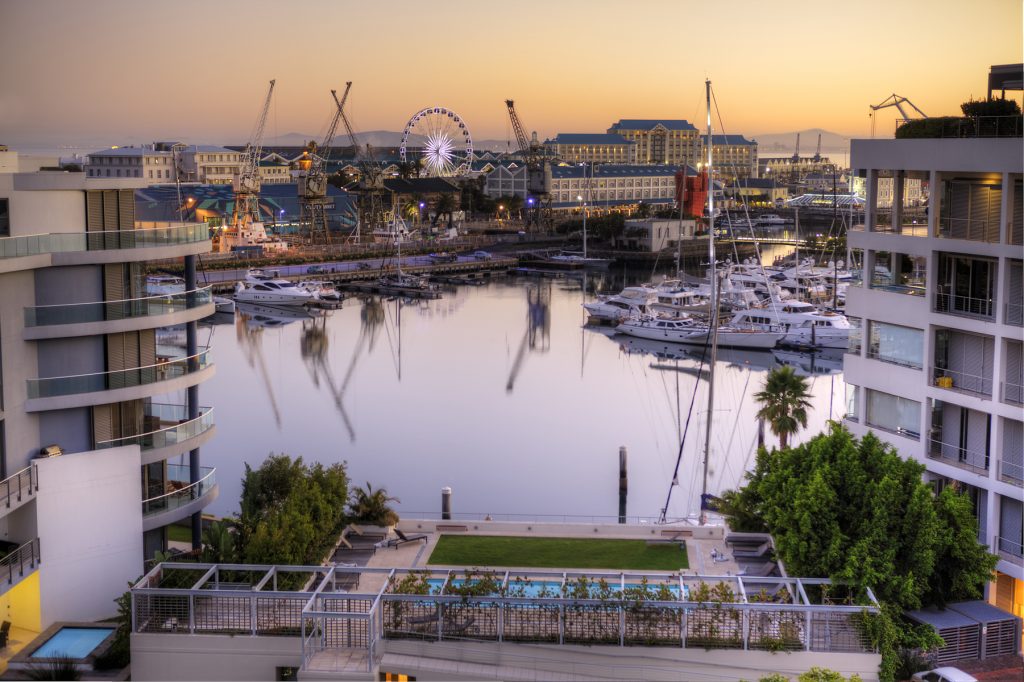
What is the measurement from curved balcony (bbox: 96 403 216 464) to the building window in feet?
23.2

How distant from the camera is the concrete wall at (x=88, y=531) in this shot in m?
10.2

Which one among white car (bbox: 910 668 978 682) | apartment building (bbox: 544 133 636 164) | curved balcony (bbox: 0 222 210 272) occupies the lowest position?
white car (bbox: 910 668 978 682)

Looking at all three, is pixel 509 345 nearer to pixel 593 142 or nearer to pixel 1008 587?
pixel 1008 587

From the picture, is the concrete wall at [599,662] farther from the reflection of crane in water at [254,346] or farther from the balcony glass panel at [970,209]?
the reflection of crane in water at [254,346]

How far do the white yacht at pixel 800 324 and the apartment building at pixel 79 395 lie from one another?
80.3 ft

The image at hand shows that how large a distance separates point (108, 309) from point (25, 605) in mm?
2794

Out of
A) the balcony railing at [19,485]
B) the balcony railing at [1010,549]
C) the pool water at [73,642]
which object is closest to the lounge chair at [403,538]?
the pool water at [73,642]

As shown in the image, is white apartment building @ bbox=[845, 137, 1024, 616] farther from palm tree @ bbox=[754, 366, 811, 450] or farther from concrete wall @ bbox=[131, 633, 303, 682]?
concrete wall @ bbox=[131, 633, 303, 682]

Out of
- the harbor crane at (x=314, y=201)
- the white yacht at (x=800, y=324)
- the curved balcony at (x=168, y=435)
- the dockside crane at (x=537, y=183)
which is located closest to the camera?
the curved balcony at (x=168, y=435)

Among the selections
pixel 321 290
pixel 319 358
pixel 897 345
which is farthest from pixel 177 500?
pixel 321 290

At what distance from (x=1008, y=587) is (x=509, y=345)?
82.7 ft

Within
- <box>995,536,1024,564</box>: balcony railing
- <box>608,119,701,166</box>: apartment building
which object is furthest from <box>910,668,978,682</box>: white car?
<box>608,119,701,166</box>: apartment building

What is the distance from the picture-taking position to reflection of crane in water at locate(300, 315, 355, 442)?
26547 mm

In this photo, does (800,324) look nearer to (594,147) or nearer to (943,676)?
(943,676)
